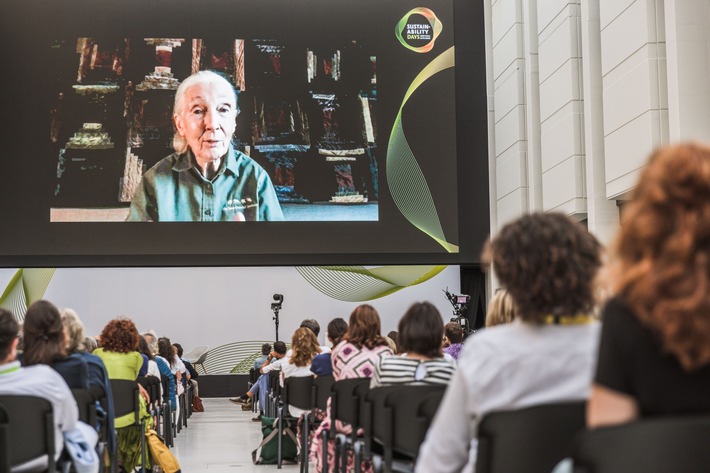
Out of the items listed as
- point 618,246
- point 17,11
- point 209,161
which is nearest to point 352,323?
point 618,246

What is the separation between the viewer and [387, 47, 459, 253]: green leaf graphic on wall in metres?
13.9

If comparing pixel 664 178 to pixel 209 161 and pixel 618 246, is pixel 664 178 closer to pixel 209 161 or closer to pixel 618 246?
pixel 618 246

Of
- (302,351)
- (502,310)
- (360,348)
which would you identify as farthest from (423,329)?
(302,351)

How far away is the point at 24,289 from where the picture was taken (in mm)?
16500

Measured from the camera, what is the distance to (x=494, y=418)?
86.0 inches

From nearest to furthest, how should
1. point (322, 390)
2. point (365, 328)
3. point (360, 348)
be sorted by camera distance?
1. point (365, 328)
2. point (360, 348)
3. point (322, 390)

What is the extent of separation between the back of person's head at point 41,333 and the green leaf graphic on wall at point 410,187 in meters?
9.85

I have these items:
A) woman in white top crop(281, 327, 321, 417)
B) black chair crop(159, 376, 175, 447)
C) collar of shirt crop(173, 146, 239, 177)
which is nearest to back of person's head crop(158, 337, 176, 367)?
black chair crop(159, 376, 175, 447)

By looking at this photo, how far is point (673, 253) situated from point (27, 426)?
2922 mm

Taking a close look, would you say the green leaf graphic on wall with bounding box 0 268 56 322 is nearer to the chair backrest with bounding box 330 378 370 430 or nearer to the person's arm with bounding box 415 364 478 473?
the chair backrest with bounding box 330 378 370 430

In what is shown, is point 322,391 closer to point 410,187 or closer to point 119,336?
point 119,336

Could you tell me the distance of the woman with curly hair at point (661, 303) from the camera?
1.48m

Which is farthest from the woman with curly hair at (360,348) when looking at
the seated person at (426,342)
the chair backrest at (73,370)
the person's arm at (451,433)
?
the person's arm at (451,433)

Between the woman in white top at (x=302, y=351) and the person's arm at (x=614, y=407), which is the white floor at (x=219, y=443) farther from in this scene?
the person's arm at (x=614, y=407)
